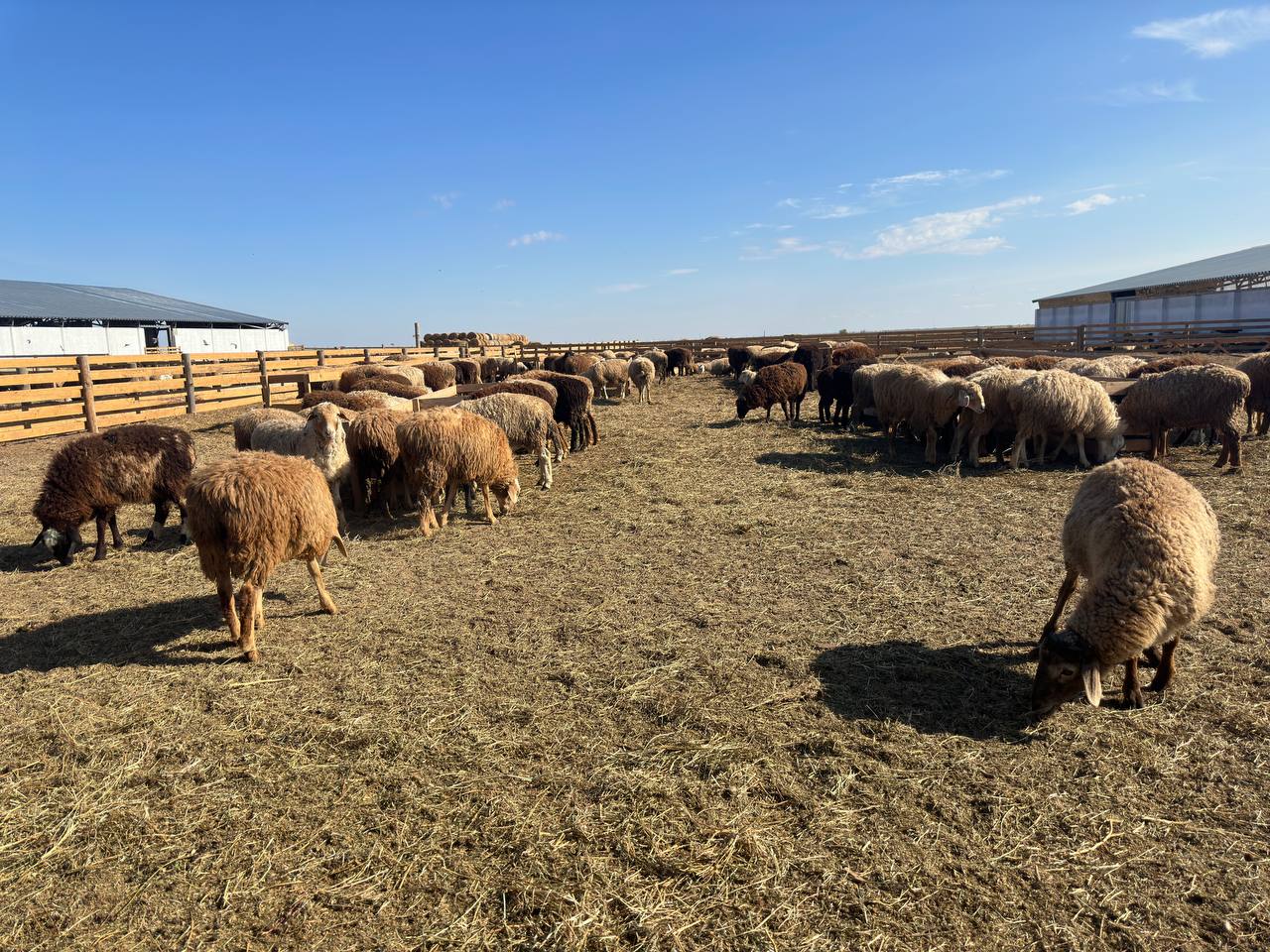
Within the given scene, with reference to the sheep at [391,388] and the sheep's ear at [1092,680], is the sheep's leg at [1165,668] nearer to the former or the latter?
the sheep's ear at [1092,680]

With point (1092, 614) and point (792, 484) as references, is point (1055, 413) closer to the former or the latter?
point (792, 484)

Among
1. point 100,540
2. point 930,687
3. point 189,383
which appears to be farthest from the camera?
point 189,383

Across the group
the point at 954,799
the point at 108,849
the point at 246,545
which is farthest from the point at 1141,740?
the point at 246,545

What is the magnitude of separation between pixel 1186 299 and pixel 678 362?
34.8 m

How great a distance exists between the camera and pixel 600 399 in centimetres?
2533

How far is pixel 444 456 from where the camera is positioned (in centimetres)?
895

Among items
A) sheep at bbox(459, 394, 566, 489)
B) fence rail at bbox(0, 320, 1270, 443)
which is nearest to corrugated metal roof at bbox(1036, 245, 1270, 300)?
fence rail at bbox(0, 320, 1270, 443)

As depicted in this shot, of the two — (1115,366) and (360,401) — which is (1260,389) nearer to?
(1115,366)

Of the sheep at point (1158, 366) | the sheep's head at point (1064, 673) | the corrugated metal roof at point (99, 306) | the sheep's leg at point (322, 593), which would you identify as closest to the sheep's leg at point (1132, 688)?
the sheep's head at point (1064, 673)

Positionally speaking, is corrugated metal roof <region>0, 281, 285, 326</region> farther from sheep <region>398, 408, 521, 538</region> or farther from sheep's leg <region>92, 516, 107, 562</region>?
sheep <region>398, 408, 521, 538</region>

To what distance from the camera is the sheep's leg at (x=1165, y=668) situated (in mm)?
4461

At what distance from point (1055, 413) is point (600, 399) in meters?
16.7

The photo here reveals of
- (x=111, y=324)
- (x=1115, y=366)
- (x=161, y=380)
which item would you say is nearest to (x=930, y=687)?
(x=1115, y=366)

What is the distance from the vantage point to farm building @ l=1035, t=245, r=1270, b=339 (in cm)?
3772
